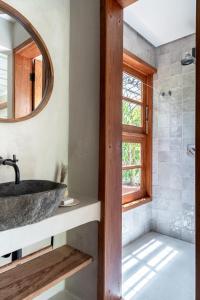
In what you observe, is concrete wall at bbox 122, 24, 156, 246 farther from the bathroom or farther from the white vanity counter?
the white vanity counter

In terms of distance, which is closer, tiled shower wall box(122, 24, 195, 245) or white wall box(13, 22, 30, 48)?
white wall box(13, 22, 30, 48)

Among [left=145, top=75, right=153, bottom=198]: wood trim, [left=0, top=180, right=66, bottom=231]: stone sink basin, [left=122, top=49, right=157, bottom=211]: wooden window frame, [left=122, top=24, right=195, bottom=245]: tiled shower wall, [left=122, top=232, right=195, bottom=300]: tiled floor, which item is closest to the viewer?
[left=0, top=180, right=66, bottom=231]: stone sink basin

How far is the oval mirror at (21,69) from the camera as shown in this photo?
1.23 m

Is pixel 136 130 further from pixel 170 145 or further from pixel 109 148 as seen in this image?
pixel 109 148

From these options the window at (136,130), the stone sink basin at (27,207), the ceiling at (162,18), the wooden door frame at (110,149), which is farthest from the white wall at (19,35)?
the window at (136,130)

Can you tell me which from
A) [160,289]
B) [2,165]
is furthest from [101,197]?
[160,289]

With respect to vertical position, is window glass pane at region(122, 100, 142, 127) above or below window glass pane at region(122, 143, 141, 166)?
above

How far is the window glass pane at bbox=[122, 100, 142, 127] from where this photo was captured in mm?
2469

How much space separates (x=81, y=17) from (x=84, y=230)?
1.49 meters

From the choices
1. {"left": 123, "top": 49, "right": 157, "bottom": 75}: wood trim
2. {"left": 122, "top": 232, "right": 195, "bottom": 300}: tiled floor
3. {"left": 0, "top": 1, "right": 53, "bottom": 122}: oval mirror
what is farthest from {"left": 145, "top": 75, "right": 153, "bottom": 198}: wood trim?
{"left": 0, "top": 1, "right": 53, "bottom": 122}: oval mirror

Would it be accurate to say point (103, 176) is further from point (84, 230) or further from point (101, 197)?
point (84, 230)

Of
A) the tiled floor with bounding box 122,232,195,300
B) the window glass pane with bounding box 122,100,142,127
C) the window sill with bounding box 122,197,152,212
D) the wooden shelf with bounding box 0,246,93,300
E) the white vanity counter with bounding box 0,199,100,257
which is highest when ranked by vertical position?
the window glass pane with bounding box 122,100,142,127

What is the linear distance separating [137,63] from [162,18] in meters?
0.51

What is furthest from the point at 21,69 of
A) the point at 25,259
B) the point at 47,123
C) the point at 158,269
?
the point at 158,269
